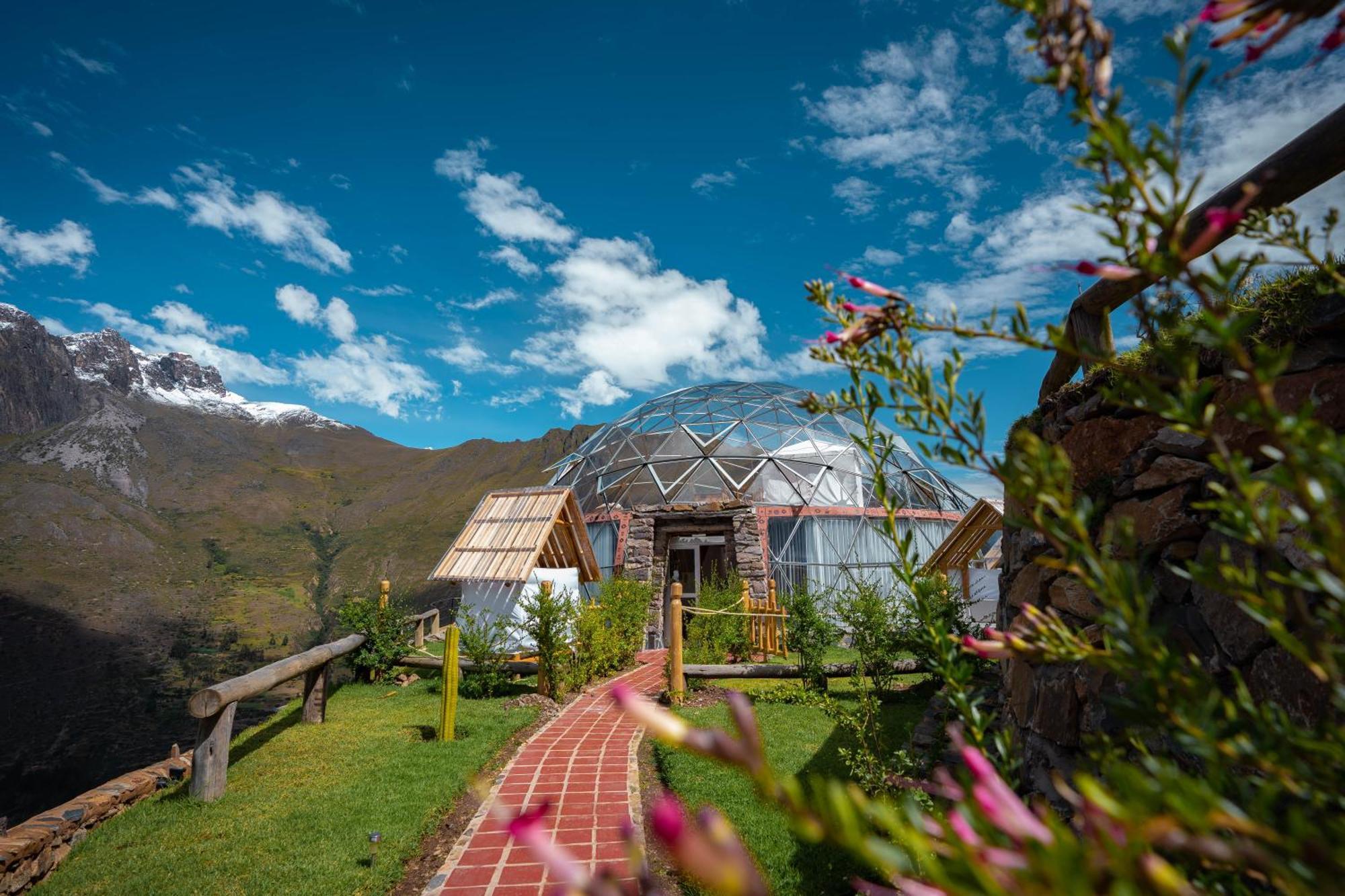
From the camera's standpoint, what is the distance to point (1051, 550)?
3.12 metres

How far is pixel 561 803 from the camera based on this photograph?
534cm

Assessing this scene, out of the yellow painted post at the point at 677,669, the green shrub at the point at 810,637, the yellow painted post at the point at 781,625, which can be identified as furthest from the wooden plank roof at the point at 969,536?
the yellow painted post at the point at 677,669

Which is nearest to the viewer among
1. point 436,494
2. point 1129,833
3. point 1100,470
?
point 1129,833

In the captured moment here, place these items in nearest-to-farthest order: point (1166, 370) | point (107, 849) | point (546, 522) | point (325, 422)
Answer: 1. point (1166, 370)
2. point (107, 849)
3. point (546, 522)
4. point (325, 422)

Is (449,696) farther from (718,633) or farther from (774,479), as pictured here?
(774,479)

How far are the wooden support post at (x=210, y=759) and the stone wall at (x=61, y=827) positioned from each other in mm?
589

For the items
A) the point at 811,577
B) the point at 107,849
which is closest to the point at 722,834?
the point at 107,849

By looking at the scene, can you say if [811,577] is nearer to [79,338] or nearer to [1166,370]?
[1166,370]

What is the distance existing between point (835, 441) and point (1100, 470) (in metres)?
15.0

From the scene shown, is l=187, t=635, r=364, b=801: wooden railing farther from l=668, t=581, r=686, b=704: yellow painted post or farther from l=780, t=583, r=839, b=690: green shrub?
l=780, t=583, r=839, b=690: green shrub

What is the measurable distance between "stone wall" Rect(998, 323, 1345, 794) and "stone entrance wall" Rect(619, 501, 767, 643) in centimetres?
1073

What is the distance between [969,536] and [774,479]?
5.85 m

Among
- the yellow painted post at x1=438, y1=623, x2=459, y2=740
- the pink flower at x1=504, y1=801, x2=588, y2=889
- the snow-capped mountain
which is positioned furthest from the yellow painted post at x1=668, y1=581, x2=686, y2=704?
the snow-capped mountain

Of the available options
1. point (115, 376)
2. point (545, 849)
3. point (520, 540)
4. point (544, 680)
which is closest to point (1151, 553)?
point (545, 849)
